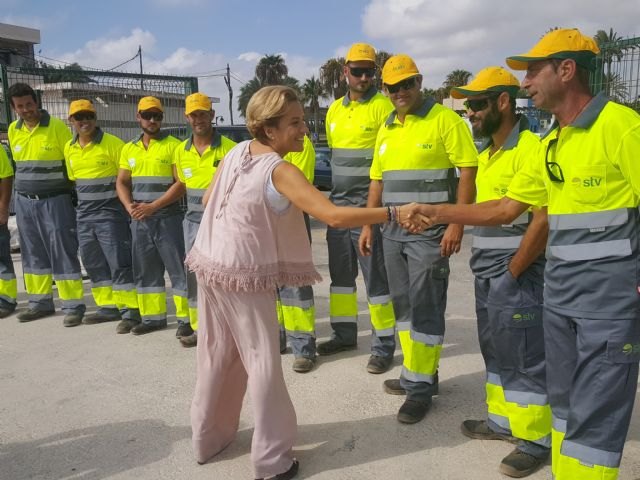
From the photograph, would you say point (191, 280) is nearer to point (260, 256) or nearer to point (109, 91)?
point (260, 256)

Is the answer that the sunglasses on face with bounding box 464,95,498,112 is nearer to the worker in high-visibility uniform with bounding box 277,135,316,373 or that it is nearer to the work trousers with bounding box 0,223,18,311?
the worker in high-visibility uniform with bounding box 277,135,316,373

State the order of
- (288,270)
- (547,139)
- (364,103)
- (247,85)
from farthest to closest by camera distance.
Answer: (247,85)
(364,103)
(288,270)
(547,139)

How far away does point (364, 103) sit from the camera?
15.1ft

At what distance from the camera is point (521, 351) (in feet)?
10.2

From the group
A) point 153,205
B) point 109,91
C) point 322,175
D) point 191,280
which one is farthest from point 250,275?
point 322,175

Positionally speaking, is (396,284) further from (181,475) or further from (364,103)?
(181,475)

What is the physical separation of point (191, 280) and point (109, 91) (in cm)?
391

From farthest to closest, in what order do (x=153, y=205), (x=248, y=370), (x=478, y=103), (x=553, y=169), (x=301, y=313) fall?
(x=153, y=205) → (x=301, y=313) → (x=478, y=103) → (x=248, y=370) → (x=553, y=169)

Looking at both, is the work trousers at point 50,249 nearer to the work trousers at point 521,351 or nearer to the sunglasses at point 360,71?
the sunglasses at point 360,71

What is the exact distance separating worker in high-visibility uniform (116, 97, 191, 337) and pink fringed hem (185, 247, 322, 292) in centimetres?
241

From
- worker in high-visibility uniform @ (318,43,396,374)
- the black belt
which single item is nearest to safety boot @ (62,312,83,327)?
the black belt

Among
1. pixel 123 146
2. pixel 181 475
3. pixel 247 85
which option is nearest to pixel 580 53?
pixel 181 475

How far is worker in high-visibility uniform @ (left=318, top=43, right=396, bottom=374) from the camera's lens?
15.0ft

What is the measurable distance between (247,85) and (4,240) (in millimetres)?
58473
